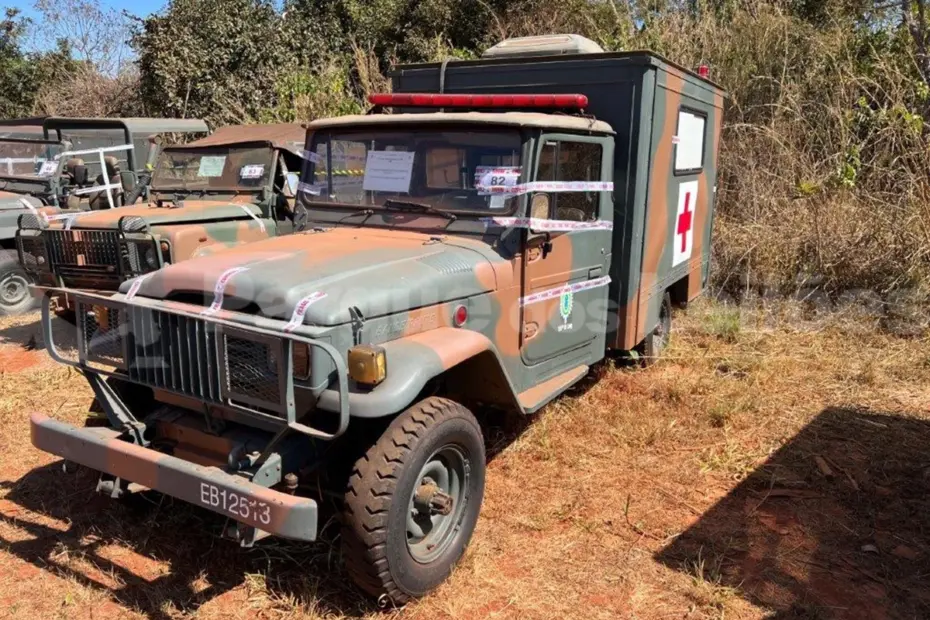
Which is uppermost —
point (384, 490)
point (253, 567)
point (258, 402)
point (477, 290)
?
point (477, 290)

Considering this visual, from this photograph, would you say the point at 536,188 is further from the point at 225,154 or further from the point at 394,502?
the point at 225,154

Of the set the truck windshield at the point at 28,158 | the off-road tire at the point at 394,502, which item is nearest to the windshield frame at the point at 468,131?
the off-road tire at the point at 394,502

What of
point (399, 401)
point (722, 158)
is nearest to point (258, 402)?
point (399, 401)

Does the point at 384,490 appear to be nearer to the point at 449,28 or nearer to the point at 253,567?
the point at 253,567

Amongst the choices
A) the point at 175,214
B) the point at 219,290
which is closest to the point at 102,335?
the point at 219,290

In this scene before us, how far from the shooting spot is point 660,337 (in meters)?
6.11

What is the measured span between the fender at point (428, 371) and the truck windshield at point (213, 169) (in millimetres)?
3806

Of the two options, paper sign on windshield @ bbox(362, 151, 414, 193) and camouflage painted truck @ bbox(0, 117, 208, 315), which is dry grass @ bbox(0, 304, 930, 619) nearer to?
paper sign on windshield @ bbox(362, 151, 414, 193)

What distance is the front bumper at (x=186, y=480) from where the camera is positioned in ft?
8.18

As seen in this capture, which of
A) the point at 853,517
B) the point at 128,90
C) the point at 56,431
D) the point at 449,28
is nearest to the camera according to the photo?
the point at 56,431

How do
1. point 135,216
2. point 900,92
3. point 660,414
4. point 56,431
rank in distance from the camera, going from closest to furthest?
1. point 56,431
2. point 660,414
3. point 135,216
4. point 900,92

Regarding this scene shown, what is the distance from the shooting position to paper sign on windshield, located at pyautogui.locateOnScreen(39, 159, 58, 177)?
315 inches

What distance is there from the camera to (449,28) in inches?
588

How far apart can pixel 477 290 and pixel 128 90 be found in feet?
50.5
